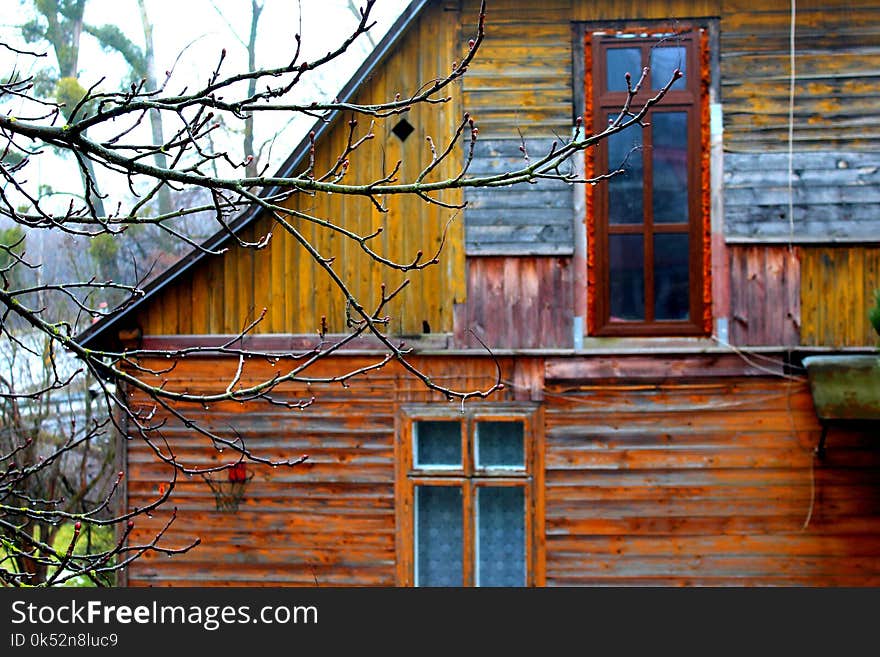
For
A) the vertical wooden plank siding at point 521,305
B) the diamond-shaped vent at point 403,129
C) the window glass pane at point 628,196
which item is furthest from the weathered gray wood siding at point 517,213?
the diamond-shaped vent at point 403,129

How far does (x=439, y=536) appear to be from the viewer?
8.22 metres

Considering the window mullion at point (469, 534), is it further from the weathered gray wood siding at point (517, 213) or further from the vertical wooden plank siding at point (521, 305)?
the weathered gray wood siding at point (517, 213)

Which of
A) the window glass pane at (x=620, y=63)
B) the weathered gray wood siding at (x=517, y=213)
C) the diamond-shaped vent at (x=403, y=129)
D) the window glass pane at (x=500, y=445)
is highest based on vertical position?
the window glass pane at (x=620, y=63)

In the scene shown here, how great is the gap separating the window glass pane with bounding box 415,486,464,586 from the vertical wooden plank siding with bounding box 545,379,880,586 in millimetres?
796

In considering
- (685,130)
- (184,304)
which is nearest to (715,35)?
(685,130)

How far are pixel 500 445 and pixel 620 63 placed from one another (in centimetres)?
342

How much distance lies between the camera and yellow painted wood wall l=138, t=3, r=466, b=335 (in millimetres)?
8180

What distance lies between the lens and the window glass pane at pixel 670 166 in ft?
26.7

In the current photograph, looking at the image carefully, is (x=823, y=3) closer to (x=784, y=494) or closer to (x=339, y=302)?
(x=784, y=494)

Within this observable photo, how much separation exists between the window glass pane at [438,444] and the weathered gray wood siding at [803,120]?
→ 9.44ft

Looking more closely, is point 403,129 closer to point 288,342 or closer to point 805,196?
point 288,342

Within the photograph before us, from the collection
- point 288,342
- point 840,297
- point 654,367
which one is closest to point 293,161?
point 288,342

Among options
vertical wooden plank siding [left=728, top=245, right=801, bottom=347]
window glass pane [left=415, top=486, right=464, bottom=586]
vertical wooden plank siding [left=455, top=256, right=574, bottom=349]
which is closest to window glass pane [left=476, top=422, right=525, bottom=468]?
window glass pane [left=415, top=486, right=464, bottom=586]

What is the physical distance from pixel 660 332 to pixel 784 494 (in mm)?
1679
